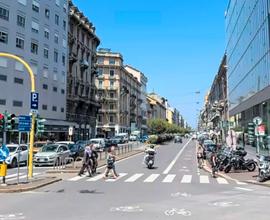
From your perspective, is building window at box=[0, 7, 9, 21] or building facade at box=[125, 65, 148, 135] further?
building facade at box=[125, 65, 148, 135]

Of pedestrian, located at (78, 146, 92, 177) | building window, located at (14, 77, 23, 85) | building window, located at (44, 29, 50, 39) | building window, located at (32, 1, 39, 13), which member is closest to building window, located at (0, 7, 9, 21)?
building window, located at (32, 1, 39, 13)

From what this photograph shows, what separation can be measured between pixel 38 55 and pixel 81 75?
21192mm

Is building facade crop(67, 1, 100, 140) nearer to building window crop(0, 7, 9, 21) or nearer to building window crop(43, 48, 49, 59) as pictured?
building window crop(43, 48, 49, 59)

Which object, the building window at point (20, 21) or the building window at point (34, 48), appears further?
the building window at point (34, 48)

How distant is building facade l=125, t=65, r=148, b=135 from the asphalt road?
5014 inches

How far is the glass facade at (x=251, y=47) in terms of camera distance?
121 feet

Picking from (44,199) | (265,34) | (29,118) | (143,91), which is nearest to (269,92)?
(265,34)

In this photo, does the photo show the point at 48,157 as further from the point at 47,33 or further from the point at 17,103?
the point at 47,33

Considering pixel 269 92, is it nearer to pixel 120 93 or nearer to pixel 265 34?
pixel 265 34

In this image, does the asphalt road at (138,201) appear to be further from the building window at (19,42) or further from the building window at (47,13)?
the building window at (47,13)

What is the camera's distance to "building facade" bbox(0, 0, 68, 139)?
5325 cm

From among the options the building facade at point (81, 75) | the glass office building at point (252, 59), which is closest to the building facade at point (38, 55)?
the building facade at point (81, 75)

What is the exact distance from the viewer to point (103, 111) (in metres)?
113

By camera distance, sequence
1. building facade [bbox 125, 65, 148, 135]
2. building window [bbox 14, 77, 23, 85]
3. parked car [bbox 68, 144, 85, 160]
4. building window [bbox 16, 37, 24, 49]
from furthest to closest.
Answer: building facade [bbox 125, 65, 148, 135] → building window [bbox 16, 37, 24, 49] → building window [bbox 14, 77, 23, 85] → parked car [bbox 68, 144, 85, 160]
